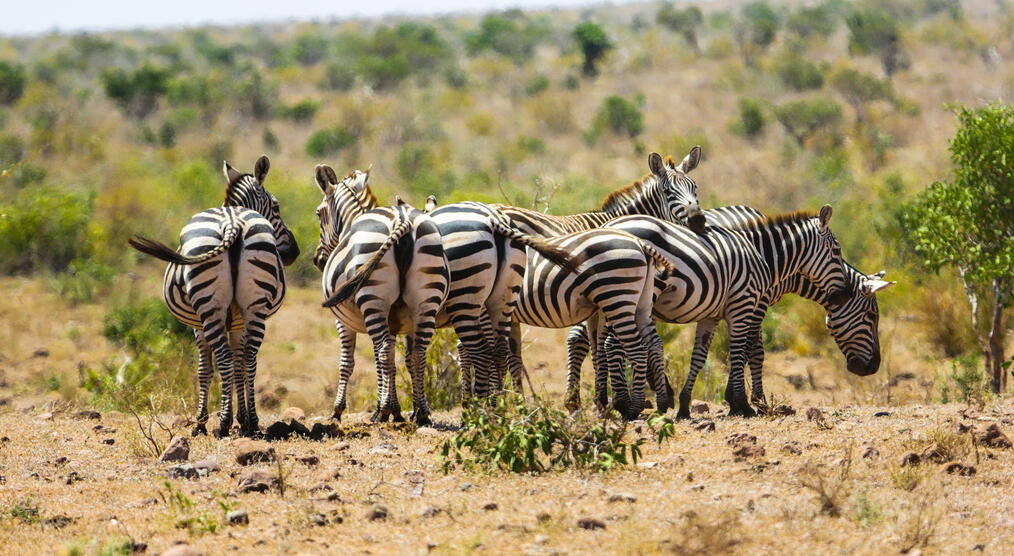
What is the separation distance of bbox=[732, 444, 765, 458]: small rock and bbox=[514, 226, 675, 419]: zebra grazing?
6.12ft

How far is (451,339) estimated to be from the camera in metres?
11.6

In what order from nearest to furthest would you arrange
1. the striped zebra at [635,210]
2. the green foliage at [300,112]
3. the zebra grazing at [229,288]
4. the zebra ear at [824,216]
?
the zebra grazing at [229,288], the striped zebra at [635,210], the zebra ear at [824,216], the green foliage at [300,112]

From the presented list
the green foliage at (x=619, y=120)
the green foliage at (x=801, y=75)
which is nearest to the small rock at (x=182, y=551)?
the green foliage at (x=619, y=120)

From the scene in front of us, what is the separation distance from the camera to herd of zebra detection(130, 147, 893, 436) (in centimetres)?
815

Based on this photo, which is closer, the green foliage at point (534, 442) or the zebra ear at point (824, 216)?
the green foliage at point (534, 442)

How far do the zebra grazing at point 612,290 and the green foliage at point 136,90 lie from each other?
102ft

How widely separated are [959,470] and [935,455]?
232mm

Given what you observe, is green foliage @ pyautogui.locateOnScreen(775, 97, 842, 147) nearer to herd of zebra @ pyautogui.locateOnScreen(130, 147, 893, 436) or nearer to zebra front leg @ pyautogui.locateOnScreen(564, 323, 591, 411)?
herd of zebra @ pyautogui.locateOnScreen(130, 147, 893, 436)

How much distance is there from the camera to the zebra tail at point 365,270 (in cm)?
770

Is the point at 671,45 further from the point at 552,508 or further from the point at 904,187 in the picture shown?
the point at 552,508

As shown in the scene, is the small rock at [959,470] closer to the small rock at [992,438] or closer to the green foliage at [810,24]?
the small rock at [992,438]

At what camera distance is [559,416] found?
22.5ft

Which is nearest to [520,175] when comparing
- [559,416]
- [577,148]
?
[577,148]

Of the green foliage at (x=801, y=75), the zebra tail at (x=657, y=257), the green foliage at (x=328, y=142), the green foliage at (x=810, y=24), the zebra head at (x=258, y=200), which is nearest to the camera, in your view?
the zebra tail at (x=657, y=257)
